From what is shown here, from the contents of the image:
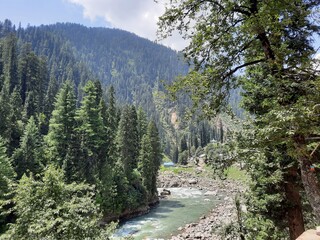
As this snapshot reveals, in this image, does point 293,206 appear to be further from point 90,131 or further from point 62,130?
point 62,130

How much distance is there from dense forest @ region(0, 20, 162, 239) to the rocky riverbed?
259 inches

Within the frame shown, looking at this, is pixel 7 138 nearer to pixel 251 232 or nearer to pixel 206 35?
pixel 251 232

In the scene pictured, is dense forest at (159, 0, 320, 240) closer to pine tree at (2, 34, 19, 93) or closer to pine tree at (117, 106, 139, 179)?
pine tree at (117, 106, 139, 179)

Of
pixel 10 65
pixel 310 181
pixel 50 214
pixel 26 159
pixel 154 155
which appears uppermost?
pixel 10 65

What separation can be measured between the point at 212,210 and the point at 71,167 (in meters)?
24.5

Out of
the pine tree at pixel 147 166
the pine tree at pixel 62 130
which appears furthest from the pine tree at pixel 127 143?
the pine tree at pixel 62 130

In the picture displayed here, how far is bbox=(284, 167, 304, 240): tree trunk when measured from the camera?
978cm

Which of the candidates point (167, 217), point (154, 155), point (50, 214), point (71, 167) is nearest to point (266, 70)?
point (50, 214)

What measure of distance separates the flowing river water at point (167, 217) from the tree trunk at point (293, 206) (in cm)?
2158

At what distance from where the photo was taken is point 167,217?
40062 mm

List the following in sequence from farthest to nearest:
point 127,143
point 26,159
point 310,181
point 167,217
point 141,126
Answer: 1. point 141,126
2. point 127,143
3. point 167,217
4. point 26,159
5. point 310,181

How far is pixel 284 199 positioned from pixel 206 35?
9.87 meters

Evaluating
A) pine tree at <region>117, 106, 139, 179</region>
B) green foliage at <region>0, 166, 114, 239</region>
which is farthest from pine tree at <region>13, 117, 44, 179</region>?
green foliage at <region>0, 166, 114, 239</region>

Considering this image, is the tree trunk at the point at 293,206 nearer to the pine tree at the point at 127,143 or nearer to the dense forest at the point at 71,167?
the dense forest at the point at 71,167
